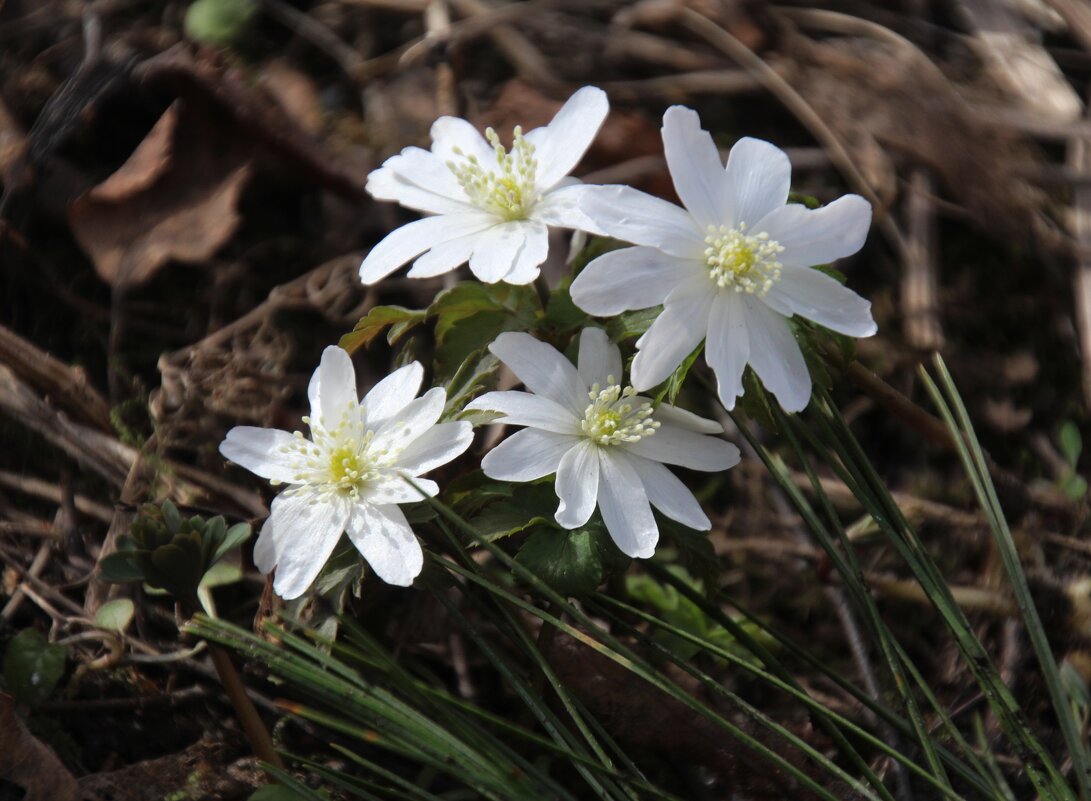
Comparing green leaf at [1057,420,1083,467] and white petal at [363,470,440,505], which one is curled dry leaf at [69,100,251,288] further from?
green leaf at [1057,420,1083,467]

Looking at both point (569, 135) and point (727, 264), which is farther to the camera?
point (569, 135)

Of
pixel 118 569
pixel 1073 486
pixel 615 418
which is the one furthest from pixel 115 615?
pixel 1073 486

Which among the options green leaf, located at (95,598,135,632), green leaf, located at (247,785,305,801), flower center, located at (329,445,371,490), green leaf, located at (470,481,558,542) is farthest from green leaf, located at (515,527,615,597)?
green leaf, located at (95,598,135,632)

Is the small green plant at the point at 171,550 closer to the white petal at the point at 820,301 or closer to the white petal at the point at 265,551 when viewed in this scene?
the white petal at the point at 265,551

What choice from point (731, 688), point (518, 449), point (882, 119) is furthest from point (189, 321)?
point (882, 119)

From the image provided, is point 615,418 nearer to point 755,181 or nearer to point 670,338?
point 670,338
